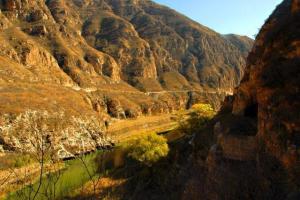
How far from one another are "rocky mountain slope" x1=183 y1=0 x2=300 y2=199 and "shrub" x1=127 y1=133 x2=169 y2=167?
1518 centimetres

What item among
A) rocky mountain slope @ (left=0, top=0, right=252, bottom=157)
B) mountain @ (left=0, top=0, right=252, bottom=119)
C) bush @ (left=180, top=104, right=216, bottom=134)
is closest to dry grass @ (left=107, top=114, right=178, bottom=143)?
rocky mountain slope @ (left=0, top=0, right=252, bottom=157)

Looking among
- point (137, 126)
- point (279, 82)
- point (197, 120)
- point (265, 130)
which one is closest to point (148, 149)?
point (197, 120)

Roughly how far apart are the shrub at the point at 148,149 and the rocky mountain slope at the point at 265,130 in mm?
15179

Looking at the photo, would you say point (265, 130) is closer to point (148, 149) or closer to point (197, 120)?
point (148, 149)

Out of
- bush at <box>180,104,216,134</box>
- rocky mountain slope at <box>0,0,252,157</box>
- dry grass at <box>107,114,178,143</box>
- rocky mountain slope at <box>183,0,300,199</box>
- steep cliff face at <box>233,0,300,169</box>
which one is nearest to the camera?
rocky mountain slope at <box>183,0,300,199</box>

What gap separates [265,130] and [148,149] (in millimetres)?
26709

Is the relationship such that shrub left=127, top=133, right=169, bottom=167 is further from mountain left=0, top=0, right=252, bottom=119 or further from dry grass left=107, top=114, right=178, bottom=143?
dry grass left=107, top=114, right=178, bottom=143

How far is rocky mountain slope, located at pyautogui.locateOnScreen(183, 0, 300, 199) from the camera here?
18.2 meters

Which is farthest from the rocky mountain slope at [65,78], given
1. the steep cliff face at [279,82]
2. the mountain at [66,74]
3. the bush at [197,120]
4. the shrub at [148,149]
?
the steep cliff face at [279,82]

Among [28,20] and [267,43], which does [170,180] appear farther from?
[28,20]

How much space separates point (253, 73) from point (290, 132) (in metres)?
8.97

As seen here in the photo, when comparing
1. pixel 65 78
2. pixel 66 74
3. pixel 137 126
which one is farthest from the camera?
pixel 66 74

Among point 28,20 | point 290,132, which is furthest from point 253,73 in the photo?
point 28,20

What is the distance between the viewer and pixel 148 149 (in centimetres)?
4972
